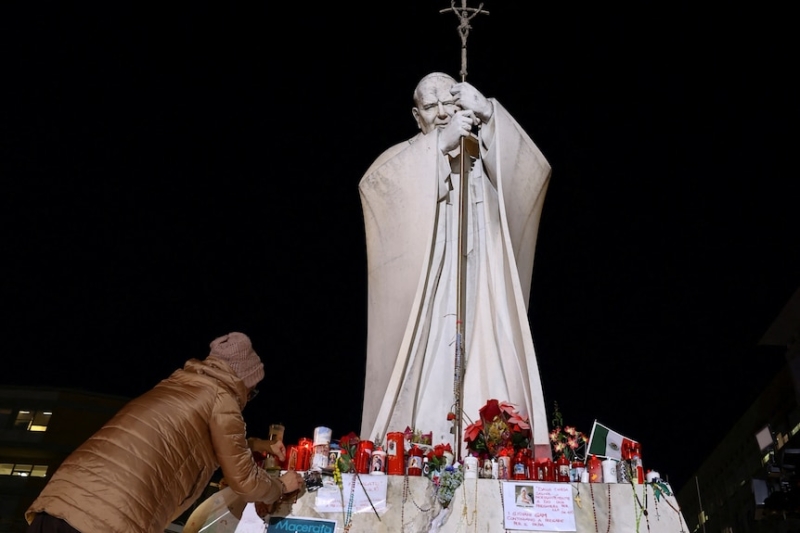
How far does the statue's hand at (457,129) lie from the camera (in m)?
7.39

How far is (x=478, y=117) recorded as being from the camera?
7.62 meters

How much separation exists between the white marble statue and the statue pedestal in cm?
156

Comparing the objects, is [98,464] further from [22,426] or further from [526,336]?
[22,426]

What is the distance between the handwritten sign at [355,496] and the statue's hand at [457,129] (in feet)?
12.9

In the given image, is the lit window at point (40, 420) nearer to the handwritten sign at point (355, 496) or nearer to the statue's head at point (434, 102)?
the statue's head at point (434, 102)

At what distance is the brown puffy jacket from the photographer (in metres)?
2.69

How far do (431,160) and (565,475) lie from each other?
3.96 metres

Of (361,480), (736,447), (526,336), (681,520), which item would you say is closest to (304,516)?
(361,480)

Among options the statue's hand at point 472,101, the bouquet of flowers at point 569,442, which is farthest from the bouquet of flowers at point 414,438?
the statue's hand at point 472,101

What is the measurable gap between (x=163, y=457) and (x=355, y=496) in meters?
2.16

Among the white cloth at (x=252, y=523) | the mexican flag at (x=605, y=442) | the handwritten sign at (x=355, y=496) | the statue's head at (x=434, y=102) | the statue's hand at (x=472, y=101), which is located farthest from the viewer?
the statue's head at (x=434, y=102)

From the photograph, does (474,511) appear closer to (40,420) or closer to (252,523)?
(252,523)

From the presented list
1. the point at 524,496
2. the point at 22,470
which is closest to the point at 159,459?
the point at 524,496

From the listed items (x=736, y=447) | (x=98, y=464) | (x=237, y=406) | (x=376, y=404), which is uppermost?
(x=736, y=447)
